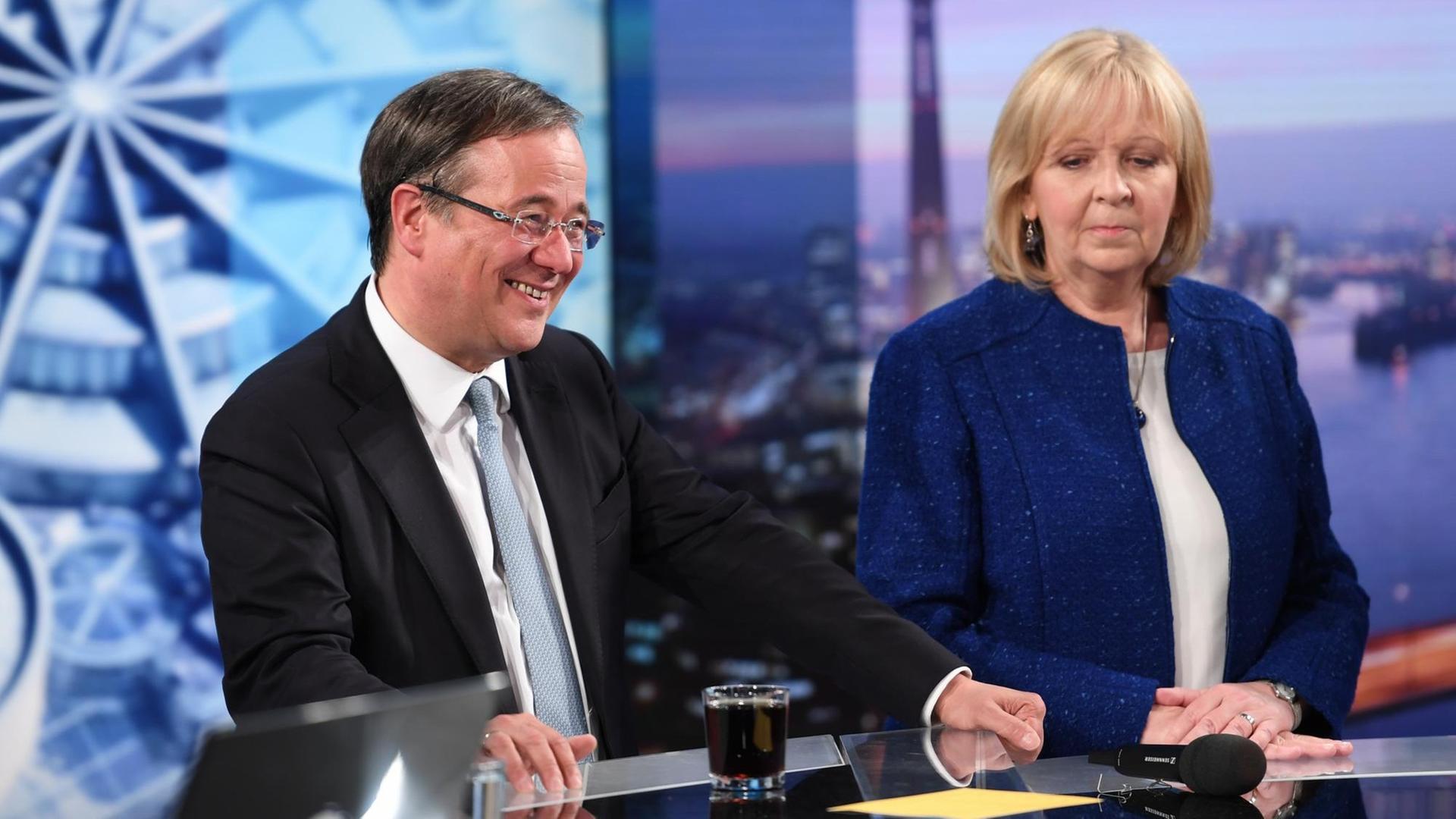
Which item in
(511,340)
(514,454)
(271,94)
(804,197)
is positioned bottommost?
(514,454)

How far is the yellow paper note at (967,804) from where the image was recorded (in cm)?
143

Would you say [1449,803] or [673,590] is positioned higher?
[673,590]

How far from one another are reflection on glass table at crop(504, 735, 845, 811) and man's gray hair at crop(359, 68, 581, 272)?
82cm

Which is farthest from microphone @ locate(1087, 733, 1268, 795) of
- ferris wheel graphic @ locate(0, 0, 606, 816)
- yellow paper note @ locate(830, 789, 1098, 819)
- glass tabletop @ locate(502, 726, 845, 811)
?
ferris wheel graphic @ locate(0, 0, 606, 816)

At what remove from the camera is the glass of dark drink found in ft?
5.06

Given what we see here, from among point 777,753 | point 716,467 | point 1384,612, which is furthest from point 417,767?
point 1384,612

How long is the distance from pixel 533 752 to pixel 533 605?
1.68 feet

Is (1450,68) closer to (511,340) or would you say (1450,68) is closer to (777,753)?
(511,340)

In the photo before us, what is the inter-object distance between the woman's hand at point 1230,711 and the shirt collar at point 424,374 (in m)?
1.06

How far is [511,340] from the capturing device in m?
2.10

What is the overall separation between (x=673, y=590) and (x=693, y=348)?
184 centimetres

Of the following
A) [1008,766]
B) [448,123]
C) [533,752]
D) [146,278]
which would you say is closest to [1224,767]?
[1008,766]

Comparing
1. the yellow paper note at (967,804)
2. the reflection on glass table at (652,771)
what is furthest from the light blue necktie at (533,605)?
the yellow paper note at (967,804)

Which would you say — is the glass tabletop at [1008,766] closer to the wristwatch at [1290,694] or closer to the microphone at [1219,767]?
the microphone at [1219,767]
